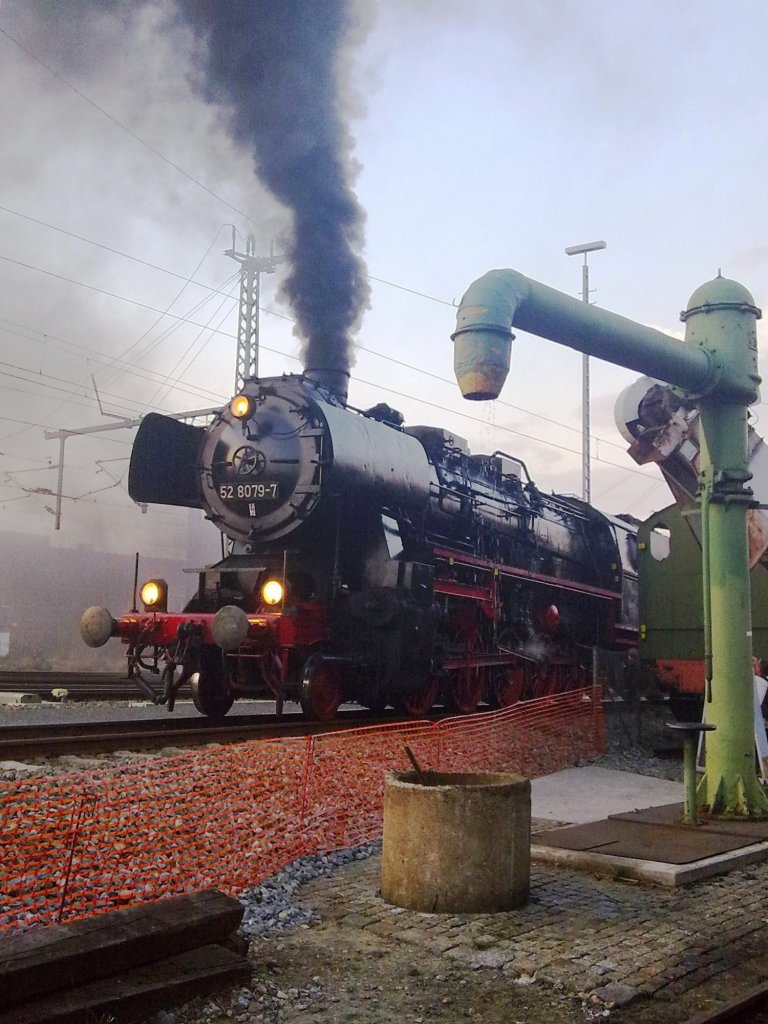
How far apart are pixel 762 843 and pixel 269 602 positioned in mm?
5648

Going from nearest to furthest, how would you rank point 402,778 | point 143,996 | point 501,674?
1. point 143,996
2. point 402,778
3. point 501,674

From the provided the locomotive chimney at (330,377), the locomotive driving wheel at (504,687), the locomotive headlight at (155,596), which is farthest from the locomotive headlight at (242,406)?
the locomotive driving wheel at (504,687)

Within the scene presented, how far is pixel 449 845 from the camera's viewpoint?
4.70 meters

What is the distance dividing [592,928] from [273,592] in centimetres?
623

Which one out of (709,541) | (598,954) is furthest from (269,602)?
(598,954)

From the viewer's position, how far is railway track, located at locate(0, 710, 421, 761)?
26.6 ft

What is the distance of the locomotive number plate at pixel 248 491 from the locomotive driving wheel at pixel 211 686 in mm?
1877

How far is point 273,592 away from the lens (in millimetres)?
10133

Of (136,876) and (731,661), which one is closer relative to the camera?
(136,876)

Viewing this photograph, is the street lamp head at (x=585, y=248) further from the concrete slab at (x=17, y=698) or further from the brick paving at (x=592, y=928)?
the brick paving at (x=592, y=928)

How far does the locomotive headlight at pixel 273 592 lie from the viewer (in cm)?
1008

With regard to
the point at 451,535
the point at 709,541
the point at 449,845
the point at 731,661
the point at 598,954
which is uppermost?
the point at 451,535

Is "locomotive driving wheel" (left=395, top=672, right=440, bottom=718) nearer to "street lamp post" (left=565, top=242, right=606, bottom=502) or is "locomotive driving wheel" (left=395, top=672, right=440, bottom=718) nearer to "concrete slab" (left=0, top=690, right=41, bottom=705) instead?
"concrete slab" (left=0, top=690, right=41, bottom=705)

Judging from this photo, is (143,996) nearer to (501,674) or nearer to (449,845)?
(449,845)
